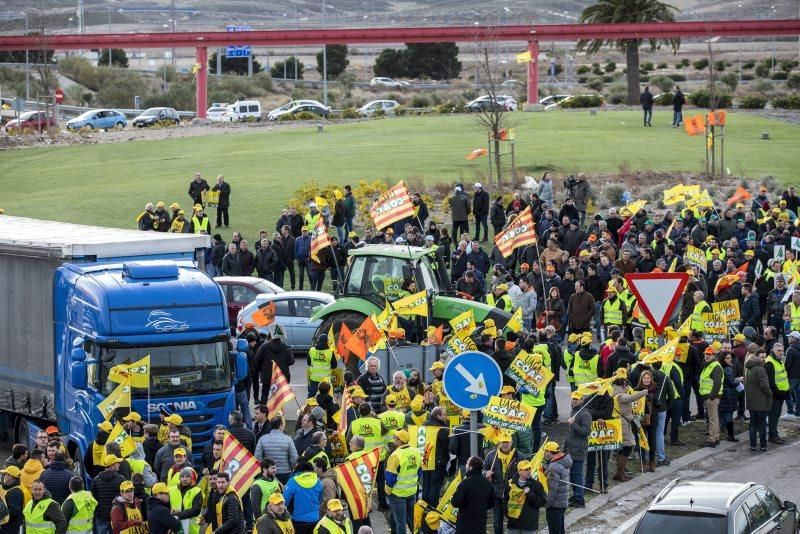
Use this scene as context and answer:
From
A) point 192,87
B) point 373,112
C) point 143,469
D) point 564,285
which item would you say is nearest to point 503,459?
point 143,469

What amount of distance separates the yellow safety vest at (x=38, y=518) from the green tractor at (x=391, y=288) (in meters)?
9.33

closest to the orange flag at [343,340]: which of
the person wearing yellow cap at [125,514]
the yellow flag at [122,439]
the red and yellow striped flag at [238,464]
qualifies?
the yellow flag at [122,439]

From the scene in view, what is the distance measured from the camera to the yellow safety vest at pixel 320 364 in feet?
75.3

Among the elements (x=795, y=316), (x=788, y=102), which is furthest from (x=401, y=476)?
(x=788, y=102)

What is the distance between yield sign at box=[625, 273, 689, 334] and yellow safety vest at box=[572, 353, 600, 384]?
2.93 meters

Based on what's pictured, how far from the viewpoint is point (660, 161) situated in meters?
50.9

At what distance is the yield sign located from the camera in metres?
19.2

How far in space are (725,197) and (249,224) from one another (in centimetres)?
1493

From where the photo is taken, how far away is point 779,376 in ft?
74.6

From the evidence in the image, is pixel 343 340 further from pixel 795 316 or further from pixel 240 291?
pixel 795 316

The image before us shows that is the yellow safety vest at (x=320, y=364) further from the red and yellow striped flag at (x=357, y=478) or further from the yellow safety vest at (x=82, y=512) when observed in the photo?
the yellow safety vest at (x=82, y=512)

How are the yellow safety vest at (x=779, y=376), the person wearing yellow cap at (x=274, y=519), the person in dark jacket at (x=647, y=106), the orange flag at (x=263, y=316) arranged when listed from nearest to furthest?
the person wearing yellow cap at (x=274, y=519)
the yellow safety vest at (x=779, y=376)
the orange flag at (x=263, y=316)
the person in dark jacket at (x=647, y=106)

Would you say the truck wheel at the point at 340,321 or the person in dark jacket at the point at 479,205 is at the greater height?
the person in dark jacket at the point at 479,205

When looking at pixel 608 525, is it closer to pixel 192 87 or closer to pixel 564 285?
pixel 564 285
